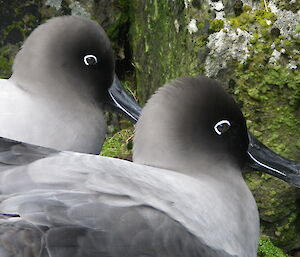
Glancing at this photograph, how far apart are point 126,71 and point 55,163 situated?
3010mm

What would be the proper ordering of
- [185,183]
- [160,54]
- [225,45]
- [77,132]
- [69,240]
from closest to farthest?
[69,240]
[185,183]
[77,132]
[225,45]
[160,54]

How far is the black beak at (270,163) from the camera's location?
10.7 feet

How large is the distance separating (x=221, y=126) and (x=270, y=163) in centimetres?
39

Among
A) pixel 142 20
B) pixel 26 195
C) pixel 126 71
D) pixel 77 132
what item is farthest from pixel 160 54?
pixel 26 195

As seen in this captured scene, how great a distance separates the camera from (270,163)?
3.31 m

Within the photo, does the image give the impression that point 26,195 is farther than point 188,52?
No

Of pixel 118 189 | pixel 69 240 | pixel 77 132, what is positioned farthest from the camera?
pixel 77 132

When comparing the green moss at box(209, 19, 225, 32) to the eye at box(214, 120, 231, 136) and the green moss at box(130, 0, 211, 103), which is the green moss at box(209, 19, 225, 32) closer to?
the green moss at box(130, 0, 211, 103)

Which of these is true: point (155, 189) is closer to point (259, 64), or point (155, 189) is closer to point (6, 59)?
point (259, 64)

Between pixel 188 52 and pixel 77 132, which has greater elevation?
pixel 188 52

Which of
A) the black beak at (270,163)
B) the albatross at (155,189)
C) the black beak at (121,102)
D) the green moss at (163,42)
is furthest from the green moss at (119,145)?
the albatross at (155,189)

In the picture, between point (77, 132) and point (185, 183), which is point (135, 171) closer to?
point (185, 183)

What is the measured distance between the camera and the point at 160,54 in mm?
4949

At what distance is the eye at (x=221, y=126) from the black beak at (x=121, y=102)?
3.50 ft
